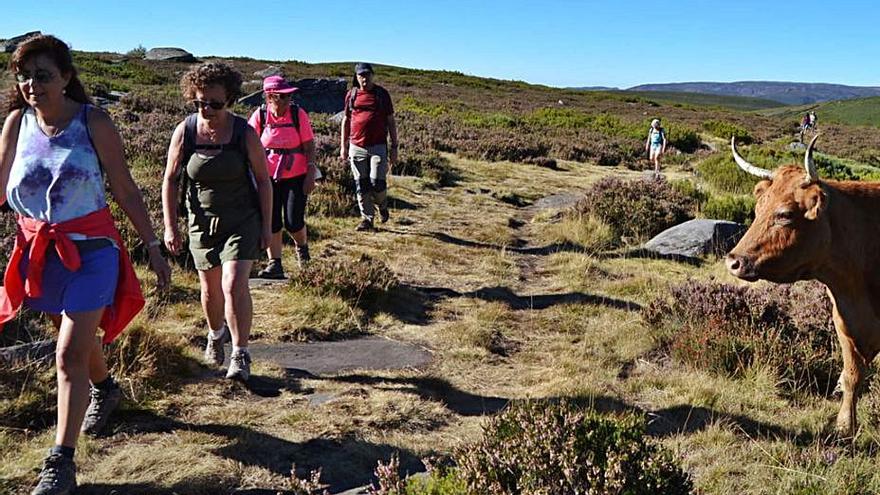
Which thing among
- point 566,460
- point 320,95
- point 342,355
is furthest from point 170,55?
point 566,460

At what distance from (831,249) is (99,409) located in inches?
163

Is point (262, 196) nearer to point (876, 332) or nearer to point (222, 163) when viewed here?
point (222, 163)

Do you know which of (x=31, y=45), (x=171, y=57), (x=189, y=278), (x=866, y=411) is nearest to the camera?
(x=31, y=45)

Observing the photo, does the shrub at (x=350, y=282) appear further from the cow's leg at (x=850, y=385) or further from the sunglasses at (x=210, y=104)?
the cow's leg at (x=850, y=385)

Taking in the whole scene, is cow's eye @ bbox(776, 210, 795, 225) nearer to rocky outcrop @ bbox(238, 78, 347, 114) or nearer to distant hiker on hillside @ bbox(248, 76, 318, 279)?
distant hiker on hillside @ bbox(248, 76, 318, 279)

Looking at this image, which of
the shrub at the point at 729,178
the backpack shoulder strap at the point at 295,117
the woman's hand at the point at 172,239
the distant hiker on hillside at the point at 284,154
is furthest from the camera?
the shrub at the point at 729,178

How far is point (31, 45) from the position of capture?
322cm

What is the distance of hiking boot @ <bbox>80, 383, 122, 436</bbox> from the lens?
3809 mm

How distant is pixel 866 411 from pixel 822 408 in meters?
0.28

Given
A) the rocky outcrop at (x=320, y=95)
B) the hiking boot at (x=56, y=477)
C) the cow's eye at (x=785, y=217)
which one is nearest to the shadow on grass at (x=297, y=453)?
the hiking boot at (x=56, y=477)

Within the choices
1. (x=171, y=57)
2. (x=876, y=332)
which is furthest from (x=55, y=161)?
(x=171, y=57)

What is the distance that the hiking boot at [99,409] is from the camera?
12.5ft

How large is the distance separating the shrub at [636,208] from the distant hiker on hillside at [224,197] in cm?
659

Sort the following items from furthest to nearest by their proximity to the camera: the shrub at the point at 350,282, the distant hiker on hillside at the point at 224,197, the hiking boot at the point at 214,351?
the shrub at the point at 350,282 → the hiking boot at the point at 214,351 → the distant hiker on hillside at the point at 224,197
